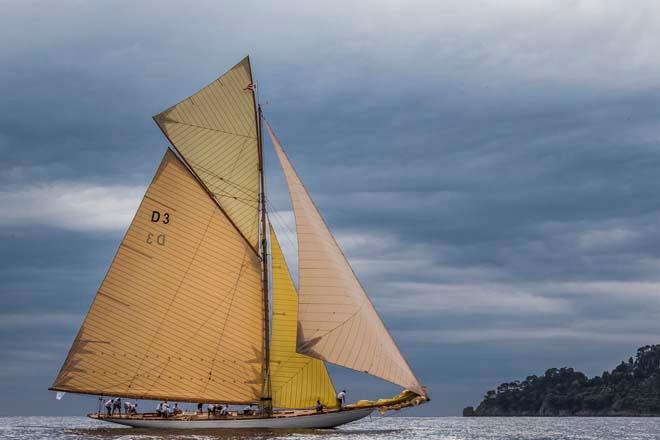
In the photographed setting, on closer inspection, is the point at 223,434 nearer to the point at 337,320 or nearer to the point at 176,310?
the point at 176,310

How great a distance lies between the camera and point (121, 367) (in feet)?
238

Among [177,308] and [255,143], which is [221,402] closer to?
[177,308]

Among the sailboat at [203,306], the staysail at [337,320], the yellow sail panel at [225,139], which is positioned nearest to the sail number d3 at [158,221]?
the sailboat at [203,306]

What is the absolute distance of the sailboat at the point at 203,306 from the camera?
72.2 meters

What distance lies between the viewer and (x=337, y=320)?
215ft

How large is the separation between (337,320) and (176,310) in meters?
13.3

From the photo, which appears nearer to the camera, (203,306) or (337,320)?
(337,320)

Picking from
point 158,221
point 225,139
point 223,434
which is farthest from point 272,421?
point 225,139

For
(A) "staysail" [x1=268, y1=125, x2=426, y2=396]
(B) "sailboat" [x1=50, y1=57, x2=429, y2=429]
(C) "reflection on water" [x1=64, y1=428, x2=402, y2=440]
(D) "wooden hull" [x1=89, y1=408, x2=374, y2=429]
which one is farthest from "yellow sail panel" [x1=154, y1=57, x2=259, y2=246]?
(C) "reflection on water" [x1=64, y1=428, x2=402, y2=440]

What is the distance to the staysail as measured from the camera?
65.4 metres

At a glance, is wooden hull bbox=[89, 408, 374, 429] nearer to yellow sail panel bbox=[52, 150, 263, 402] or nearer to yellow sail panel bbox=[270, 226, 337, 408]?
yellow sail panel bbox=[270, 226, 337, 408]

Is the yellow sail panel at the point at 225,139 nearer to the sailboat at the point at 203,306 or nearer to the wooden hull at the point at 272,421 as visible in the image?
the sailboat at the point at 203,306

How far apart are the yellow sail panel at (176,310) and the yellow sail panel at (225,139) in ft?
3.39

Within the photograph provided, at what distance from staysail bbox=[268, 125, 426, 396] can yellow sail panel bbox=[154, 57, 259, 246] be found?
8.79 meters
